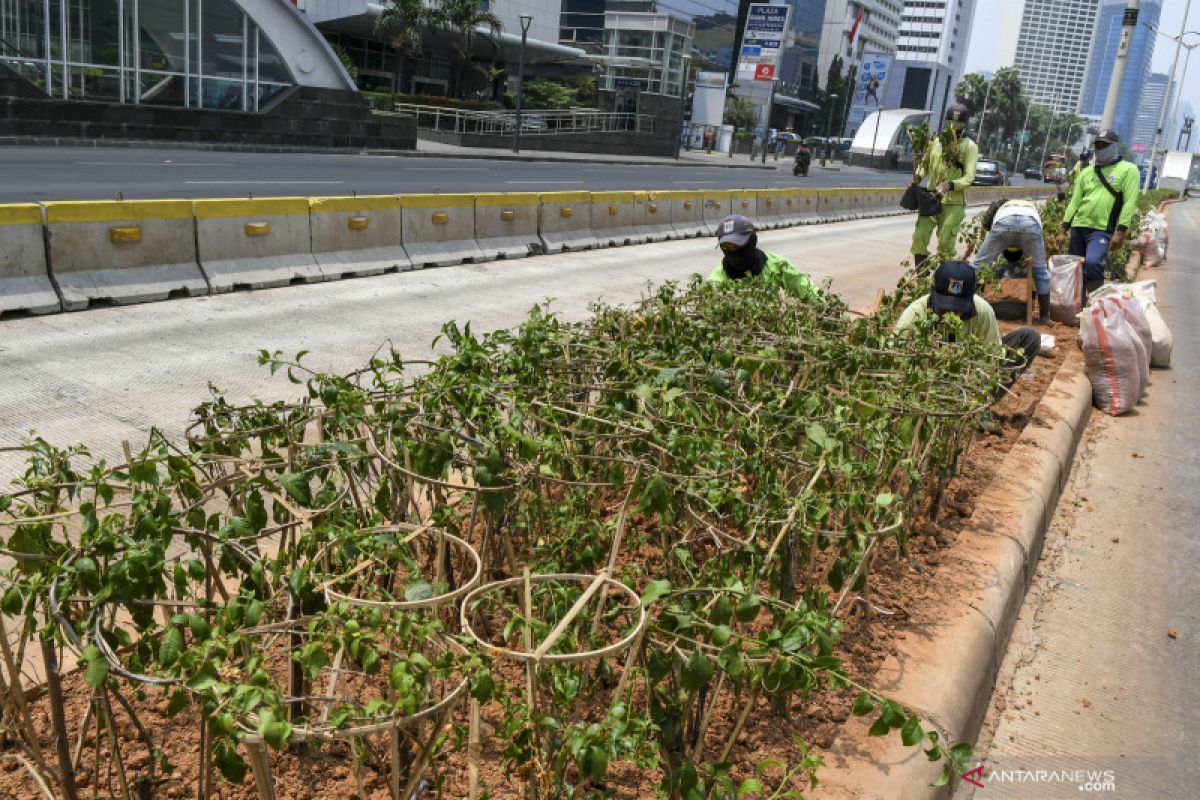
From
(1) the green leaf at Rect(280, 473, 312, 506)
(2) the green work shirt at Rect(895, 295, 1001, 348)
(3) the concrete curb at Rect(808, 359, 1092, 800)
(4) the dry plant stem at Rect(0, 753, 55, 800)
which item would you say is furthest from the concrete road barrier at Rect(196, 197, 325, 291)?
(4) the dry plant stem at Rect(0, 753, 55, 800)

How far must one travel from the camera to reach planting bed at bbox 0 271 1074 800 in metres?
2.22

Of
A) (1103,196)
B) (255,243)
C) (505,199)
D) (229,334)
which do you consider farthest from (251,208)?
(1103,196)

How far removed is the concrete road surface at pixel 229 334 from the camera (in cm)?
630

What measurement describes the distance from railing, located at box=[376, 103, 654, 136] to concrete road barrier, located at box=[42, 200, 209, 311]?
34936 millimetres

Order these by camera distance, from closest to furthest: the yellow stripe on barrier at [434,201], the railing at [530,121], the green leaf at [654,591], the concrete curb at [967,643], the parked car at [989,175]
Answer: the green leaf at [654,591] → the concrete curb at [967,643] → the yellow stripe on barrier at [434,201] → the railing at [530,121] → the parked car at [989,175]

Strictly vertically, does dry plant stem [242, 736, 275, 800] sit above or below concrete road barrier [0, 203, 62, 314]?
above

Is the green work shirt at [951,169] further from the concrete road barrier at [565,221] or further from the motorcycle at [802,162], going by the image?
the motorcycle at [802,162]

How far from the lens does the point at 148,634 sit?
2.31m

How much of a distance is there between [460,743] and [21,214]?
26.5 ft

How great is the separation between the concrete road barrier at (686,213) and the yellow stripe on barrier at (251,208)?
8990mm

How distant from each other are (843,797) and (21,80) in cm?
2818

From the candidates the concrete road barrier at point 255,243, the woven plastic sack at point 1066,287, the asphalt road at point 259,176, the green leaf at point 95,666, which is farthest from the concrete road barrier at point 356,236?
the green leaf at point 95,666

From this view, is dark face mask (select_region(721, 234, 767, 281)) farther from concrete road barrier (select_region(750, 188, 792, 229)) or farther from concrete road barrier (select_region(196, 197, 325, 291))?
concrete road barrier (select_region(750, 188, 792, 229))

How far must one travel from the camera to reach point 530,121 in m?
48.6
